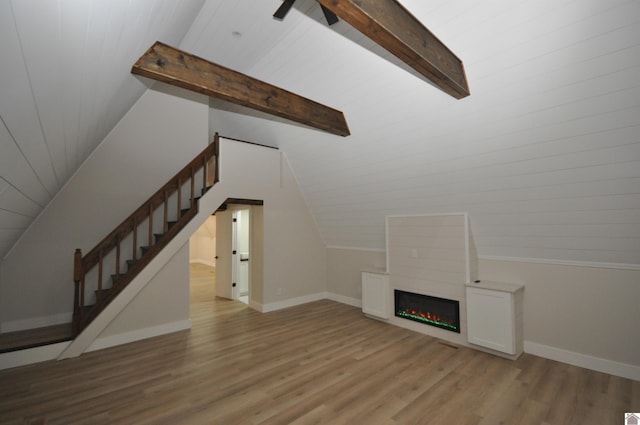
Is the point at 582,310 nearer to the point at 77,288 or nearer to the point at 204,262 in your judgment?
the point at 77,288

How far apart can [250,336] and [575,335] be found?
3.91 metres

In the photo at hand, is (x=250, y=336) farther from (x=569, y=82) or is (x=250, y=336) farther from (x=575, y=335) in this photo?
(x=569, y=82)

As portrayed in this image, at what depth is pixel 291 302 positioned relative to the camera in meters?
5.57

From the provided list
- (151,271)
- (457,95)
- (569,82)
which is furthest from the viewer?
(151,271)

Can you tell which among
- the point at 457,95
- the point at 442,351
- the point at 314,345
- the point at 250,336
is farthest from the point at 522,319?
the point at 250,336

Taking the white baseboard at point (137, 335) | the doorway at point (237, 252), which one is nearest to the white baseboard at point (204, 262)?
the doorway at point (237, 252)

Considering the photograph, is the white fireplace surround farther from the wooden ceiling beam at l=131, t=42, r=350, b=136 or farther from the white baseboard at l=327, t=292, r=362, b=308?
the wooden ceiling beam at l=131, t=42, r=350, b=136

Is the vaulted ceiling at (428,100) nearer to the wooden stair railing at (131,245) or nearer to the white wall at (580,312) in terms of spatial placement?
the white wall at (580,312)

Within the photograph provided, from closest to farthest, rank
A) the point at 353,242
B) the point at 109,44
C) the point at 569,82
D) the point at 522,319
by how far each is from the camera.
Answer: the point at 109,44, the point at 569,82, the point at 522,319, the point at 353,242

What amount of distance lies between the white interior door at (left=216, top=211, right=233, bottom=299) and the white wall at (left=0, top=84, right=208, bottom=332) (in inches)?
74.0

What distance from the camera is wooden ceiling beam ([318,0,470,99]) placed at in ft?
6.13

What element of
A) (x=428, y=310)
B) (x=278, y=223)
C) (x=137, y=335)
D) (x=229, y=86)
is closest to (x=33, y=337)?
(x=137, y=335)

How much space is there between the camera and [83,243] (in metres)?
4.04

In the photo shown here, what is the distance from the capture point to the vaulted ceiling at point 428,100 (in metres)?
1.25
